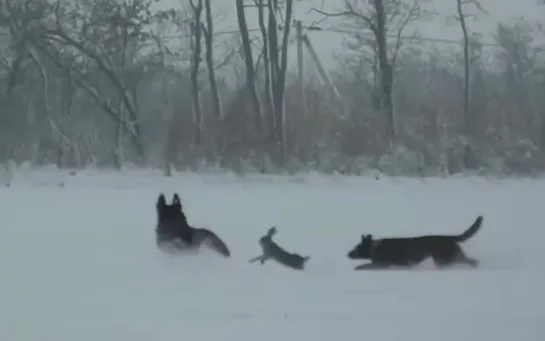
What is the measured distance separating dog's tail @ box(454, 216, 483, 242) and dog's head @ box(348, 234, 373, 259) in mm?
353

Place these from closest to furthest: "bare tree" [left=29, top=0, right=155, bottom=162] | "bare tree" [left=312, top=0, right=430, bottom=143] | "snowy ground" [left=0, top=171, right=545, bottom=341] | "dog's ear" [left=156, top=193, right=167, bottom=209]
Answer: "snowy ground" [left=0, top=171, right=545, bottom=341], "dog's ear" [left=156, top=193, right=167, bottom=209], "bare tree" [left=29, top=0, right=155, bottom=162], "bare tree" [left=312, top=0, right=430, bottom=143]

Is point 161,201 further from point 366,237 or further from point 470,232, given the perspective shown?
point 470,232

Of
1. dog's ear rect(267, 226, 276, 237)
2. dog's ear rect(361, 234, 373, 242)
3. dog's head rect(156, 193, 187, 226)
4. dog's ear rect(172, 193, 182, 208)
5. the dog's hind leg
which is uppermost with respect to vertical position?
dog's ear rect(172, 193, 182, 208)

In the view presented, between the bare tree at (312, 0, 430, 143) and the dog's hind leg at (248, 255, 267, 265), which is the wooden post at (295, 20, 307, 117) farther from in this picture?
the dog's hind leg at (248, 255, 267, 265)

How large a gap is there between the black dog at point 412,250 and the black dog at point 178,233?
57 cm

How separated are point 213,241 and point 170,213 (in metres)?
0.22

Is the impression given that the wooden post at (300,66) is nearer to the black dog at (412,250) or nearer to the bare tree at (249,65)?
the bare tree at (249,65)

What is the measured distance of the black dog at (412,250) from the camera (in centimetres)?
354

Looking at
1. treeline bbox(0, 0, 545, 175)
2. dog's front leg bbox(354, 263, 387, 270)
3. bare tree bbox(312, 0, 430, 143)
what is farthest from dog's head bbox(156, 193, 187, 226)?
bare tree bbox(312, 0, 430, 143)

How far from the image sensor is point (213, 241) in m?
3.69

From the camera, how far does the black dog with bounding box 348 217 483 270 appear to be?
3.54 meters

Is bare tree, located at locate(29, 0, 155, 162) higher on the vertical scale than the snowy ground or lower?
higher

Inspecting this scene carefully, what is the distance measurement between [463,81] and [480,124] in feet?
0.75

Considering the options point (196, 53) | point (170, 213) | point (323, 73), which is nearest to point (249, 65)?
point (196, 53)
